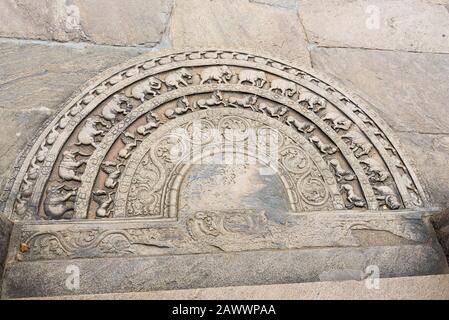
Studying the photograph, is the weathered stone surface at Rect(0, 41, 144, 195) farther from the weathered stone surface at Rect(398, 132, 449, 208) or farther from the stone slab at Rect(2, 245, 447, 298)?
the weathered stone surface at Rect(398, 132, 449, 208)

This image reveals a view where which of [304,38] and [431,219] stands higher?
[304,38]

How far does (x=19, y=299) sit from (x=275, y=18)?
3.28 m

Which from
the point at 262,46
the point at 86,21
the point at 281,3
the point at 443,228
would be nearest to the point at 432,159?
the point at 443,228

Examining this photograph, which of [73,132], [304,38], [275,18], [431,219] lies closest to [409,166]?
[431,219]

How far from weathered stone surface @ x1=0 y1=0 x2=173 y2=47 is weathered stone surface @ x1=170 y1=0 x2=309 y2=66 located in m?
0.21

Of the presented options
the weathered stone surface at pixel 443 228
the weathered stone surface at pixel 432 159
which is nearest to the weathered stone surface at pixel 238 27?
the weathered stone surface at pixel 432 159

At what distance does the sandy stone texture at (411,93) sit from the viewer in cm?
293

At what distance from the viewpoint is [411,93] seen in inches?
133

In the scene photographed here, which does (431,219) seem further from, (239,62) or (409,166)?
(239,62)

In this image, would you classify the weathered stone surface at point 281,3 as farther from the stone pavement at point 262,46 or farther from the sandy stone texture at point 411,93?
the sandy stone texture at point 411,93

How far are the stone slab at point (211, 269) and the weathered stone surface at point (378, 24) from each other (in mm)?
2202

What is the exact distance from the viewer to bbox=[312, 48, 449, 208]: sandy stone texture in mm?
2934

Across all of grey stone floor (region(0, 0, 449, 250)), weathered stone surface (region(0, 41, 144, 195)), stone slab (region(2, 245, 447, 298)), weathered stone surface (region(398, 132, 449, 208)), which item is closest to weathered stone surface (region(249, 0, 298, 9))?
grey stone floor (region(0, 0, 449, 250))
